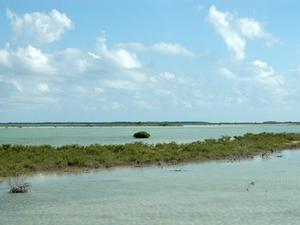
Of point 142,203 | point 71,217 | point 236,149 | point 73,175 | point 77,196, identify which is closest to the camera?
point 71,217

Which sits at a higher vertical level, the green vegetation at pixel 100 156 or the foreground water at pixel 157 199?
the green vegetation at pixel 100 156

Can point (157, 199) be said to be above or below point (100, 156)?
below

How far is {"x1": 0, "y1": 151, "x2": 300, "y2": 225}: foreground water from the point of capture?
63.9 feet

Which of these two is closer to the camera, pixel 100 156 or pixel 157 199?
pixel 157 199

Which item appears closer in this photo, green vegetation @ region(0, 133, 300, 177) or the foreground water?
the foreground water

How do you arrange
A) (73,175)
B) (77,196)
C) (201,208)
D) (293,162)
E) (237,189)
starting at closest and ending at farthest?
(201,208) < (77,196) < (237,189) < (73,175) < (293,162)

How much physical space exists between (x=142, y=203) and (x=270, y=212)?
17.8 ft

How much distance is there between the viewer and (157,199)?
24.0 m

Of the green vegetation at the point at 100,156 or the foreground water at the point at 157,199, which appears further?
the green vegetation at the point at 100,156

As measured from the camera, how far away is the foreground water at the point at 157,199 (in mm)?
19484

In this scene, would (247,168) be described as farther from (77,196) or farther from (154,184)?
(77,196)

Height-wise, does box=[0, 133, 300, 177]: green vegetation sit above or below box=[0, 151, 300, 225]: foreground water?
above

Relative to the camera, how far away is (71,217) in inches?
782

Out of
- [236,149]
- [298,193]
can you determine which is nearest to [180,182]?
[298,193]
